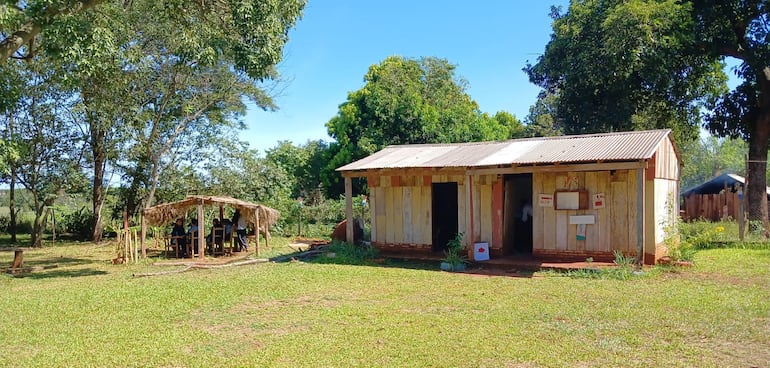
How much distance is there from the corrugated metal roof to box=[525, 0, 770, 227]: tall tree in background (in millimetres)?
6508

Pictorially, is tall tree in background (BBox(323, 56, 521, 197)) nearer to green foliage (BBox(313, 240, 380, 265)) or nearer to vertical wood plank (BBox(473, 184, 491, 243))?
green foliage (BBox(313, 240, 380, 265))

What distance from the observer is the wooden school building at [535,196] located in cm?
1184

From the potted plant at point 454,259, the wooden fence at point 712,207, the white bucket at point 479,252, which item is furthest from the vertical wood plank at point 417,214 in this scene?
the wooden fence at point 712,207

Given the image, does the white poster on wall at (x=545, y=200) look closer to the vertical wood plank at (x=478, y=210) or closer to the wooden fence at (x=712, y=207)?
the vertical wood plank at (x=478, y=210)

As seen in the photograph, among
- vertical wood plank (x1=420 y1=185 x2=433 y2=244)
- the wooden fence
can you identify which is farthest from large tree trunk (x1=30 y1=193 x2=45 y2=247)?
the wooden fence

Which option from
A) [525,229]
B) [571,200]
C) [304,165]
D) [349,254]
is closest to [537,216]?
[571,200]

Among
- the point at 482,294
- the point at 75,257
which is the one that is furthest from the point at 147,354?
the point at 75,257

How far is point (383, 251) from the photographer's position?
1491cm

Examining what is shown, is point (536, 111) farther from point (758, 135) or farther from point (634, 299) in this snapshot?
point (634, 299)

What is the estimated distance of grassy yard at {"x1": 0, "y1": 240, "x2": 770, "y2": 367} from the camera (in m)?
5.98

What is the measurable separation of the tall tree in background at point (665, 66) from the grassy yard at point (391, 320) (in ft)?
30.4

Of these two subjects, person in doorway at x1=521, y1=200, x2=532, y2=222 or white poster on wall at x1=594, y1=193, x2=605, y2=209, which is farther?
person in doorway at x1=521, y1=200, x2=532, y2=222

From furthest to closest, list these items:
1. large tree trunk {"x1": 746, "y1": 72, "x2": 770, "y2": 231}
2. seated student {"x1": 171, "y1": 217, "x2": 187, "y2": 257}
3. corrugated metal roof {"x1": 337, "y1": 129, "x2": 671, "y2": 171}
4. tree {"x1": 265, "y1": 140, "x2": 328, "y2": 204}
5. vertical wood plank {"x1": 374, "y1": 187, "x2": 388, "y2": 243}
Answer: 1. tree {"x1": 265, "y1": 140, "x2": 328, "y2": 204}
2. large tree trunk {"x1": 746, "y1": 72, "x2": 770, "y2": 231}
3. seated student {"x1": 171, "y1": 217, "x2": 187, "y2": 257}
4. vertical wood plank {"x1": 374, "y1": 187, "x2": 388, "y2": 243}
5. corrugated metal roof {"x1": 337, "y1": 129, "x2": 671, "y2": 171}

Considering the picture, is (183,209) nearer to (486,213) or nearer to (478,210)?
(478,210)
